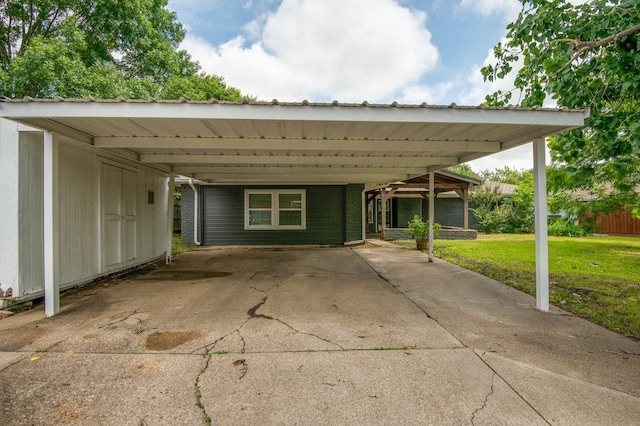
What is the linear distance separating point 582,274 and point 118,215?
966 centimetres

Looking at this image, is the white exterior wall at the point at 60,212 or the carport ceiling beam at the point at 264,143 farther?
the carport ceiling beam at the point at 264,143

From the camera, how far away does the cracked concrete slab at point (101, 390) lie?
185 centimetres

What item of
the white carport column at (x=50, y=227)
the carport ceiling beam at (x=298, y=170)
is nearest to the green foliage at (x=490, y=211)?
the carport ceiling beam at (x=298, y=170)

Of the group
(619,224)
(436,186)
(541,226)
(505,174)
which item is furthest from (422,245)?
(505,174)

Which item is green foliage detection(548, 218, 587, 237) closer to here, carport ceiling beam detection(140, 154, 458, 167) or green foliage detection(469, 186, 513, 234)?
green foliage detection(469, 186, 513, 234)

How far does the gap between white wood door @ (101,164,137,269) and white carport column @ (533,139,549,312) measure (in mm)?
7064

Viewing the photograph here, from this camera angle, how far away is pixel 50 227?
359 centimetres

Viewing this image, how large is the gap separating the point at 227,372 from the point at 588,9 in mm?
6412

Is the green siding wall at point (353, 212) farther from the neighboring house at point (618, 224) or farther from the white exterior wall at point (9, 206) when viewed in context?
the neighboring house at point (618, 224)

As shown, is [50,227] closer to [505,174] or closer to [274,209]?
[274,209]

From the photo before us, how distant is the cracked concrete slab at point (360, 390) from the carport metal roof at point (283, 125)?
100 inches

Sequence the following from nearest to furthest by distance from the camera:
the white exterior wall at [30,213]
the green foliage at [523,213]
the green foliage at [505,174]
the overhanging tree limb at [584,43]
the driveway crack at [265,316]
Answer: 1. the driveway crack at [265,316]
2. the overhanging tree limb at [584,43]
3. the white exterior wall at [30,213]
4. the green foliage at [523,213]
5. the green foliage at [505,174]

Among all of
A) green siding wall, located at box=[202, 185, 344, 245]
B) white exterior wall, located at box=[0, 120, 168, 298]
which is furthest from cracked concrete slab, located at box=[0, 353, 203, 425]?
green siding wall, located at box=[202, 185, 344, 245]

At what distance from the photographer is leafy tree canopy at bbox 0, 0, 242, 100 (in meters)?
9.16
